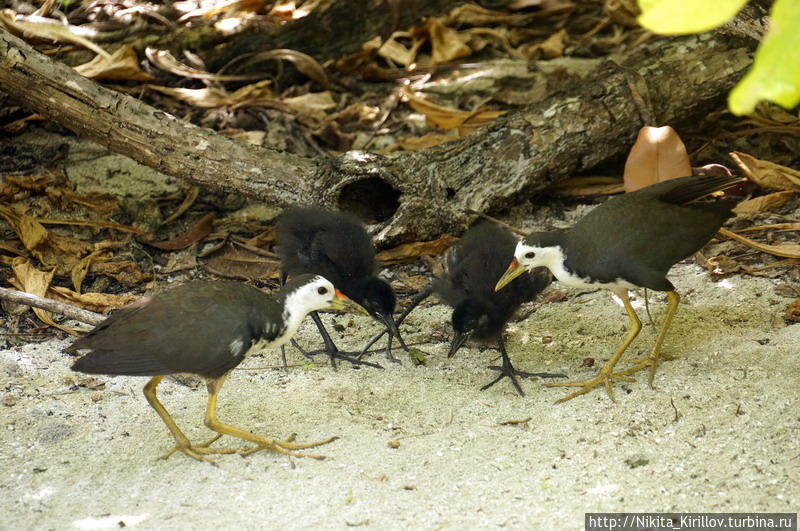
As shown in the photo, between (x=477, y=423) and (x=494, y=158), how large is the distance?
2152 mm

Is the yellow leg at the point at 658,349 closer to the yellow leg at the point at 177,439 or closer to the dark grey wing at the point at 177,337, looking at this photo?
the dark grey wing at the point at 177,337

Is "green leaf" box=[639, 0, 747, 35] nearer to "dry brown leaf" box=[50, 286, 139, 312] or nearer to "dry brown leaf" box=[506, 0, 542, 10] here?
"dry brown leaf" box=[50, 286, 139, 312]

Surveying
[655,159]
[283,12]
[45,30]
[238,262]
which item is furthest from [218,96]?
[655,159]

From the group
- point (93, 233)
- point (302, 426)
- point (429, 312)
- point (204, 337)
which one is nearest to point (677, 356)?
point (429, 312)

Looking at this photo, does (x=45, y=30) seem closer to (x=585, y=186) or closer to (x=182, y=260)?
(x=182, y=260)

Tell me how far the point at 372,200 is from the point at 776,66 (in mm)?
4576

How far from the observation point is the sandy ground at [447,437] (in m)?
3.33

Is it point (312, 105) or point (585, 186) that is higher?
point (312, 105)

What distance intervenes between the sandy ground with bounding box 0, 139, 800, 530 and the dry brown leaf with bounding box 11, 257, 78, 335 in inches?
10.1

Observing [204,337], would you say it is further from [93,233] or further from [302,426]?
[93,233]

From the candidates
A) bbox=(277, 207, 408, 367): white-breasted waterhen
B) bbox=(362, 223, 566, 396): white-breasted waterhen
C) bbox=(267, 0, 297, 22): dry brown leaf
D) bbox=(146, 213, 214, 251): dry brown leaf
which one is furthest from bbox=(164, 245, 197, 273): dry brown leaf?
bbox=(267, 0, 297, 22): dry brown leaf

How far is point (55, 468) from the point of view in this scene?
3738 mm

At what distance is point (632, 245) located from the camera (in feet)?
13.6

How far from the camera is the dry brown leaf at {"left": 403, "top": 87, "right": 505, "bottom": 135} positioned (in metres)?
6.48
